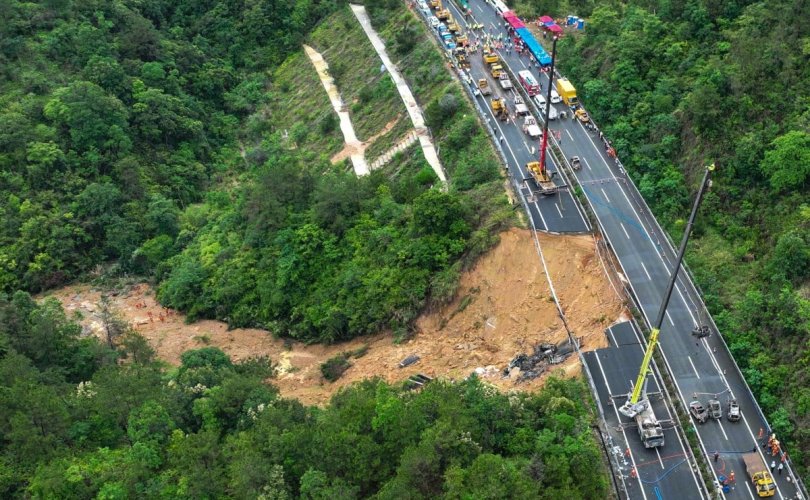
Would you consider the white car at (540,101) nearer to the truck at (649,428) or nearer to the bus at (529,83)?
the bus at (529,83)

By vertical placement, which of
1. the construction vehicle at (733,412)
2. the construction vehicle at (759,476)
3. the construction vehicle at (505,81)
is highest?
the construction vehicle at (505,81)

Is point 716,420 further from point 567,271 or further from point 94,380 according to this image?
point 94,380

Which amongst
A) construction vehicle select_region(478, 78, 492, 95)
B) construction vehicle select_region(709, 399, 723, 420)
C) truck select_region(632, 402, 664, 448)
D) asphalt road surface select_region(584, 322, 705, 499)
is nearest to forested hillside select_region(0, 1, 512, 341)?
construction vehicle select_region(478, 78, 492, 95)

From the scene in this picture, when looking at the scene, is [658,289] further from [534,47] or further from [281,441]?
[534,47]

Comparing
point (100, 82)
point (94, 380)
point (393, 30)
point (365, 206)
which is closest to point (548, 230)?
point (365, 206)

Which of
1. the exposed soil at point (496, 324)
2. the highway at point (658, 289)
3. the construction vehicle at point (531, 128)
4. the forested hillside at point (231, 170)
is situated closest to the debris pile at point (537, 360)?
the exposed soil at point (496, 324)
